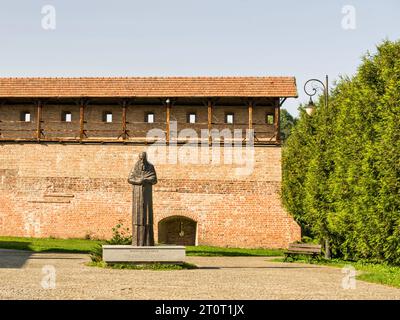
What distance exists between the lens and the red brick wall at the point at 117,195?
25.2 metres

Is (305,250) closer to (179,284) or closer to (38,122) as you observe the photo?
(179,284)

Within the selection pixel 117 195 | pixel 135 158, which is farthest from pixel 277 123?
pixel 117 195

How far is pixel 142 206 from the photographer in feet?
47.5

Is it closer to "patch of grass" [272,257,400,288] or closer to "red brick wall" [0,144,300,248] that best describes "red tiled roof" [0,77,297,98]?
"red brick wall" [0,144,300,248]

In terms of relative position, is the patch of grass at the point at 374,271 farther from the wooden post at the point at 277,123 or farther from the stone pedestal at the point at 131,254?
the wooden post at the point at 277,123

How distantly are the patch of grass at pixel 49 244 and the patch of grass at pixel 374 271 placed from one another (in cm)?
781

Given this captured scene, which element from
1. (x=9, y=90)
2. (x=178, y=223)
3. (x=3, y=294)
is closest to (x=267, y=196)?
(x=178, y=223)

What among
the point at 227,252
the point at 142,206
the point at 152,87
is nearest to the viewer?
the point at 142,206

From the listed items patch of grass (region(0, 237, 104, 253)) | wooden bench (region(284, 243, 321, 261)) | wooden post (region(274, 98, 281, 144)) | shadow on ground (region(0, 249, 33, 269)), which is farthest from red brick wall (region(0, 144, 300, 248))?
shadow on ground (region(0, 249, 33, 269))

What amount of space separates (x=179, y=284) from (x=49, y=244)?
13.0 m

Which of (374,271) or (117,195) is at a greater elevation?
(117,195)

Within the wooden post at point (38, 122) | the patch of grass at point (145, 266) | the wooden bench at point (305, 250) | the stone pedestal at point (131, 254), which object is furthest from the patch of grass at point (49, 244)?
the wooden bench at point (305, 250)

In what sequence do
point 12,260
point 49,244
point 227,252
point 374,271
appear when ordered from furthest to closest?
point 49,244 < point 227,252 < point 12,260 < point 374,271

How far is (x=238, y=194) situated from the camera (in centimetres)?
2539
